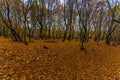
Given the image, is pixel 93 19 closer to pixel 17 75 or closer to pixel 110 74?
pixel 110 74

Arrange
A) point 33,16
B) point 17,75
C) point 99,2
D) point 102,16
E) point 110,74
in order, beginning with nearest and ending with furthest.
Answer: point 17,75 < point 110,74 < point 33,16 < point 99,2 < point 102,16

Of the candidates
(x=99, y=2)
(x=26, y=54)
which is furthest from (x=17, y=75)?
(x=99, y=2)

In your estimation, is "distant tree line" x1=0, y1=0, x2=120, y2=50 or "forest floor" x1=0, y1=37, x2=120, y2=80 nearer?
"forest floor" x1=0, y1=37, x2=120, y2=80

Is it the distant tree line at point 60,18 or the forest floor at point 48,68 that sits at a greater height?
the distant tree line at point 60,18

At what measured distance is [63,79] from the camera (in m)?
10.9

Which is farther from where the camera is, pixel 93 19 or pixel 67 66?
pixel 93 19

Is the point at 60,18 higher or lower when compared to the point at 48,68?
higher

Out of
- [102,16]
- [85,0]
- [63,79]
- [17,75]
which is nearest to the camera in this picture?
[17,75]

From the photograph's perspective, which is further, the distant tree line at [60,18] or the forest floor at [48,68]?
the distant tree line at [60,18]

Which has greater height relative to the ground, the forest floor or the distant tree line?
the distant tree line

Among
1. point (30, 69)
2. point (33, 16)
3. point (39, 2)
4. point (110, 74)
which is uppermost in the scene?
point (39, 2)

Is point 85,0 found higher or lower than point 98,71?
higher

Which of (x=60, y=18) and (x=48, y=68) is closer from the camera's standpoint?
(x=48, y=68)

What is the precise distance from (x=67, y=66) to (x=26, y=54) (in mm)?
3563
